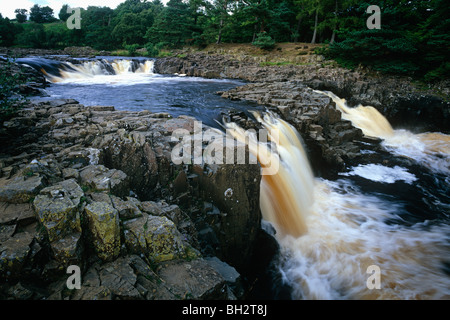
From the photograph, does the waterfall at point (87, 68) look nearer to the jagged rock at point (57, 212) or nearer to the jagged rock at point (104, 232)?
the jagged rock at point (57, 212)

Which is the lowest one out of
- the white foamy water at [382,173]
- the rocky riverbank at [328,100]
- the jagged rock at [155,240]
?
the white foamy water at [382,173]

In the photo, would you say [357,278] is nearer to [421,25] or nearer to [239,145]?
[239,145]

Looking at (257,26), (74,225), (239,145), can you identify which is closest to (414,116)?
(239,145)

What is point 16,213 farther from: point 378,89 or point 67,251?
point 378,89

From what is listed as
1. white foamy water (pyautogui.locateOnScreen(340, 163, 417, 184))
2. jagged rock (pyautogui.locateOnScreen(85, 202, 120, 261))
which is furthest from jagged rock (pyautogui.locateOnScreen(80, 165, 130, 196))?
white foamy water (pyautogui.locateOnScreen(340, 163, 417, 184))

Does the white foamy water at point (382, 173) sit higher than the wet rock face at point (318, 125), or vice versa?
the wet rock face at point (318, 125)

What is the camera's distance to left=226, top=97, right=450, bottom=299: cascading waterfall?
15.8 feet

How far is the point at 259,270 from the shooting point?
548 cm

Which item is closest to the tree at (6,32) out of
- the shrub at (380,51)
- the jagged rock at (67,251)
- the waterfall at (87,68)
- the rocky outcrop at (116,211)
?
the waterfall at (87,68)

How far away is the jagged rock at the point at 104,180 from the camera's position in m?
3.85

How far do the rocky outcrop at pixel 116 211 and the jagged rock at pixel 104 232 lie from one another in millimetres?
13

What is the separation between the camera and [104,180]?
395 centimetres

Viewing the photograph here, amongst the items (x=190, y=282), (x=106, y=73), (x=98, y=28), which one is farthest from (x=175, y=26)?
(x=190, y=282)
